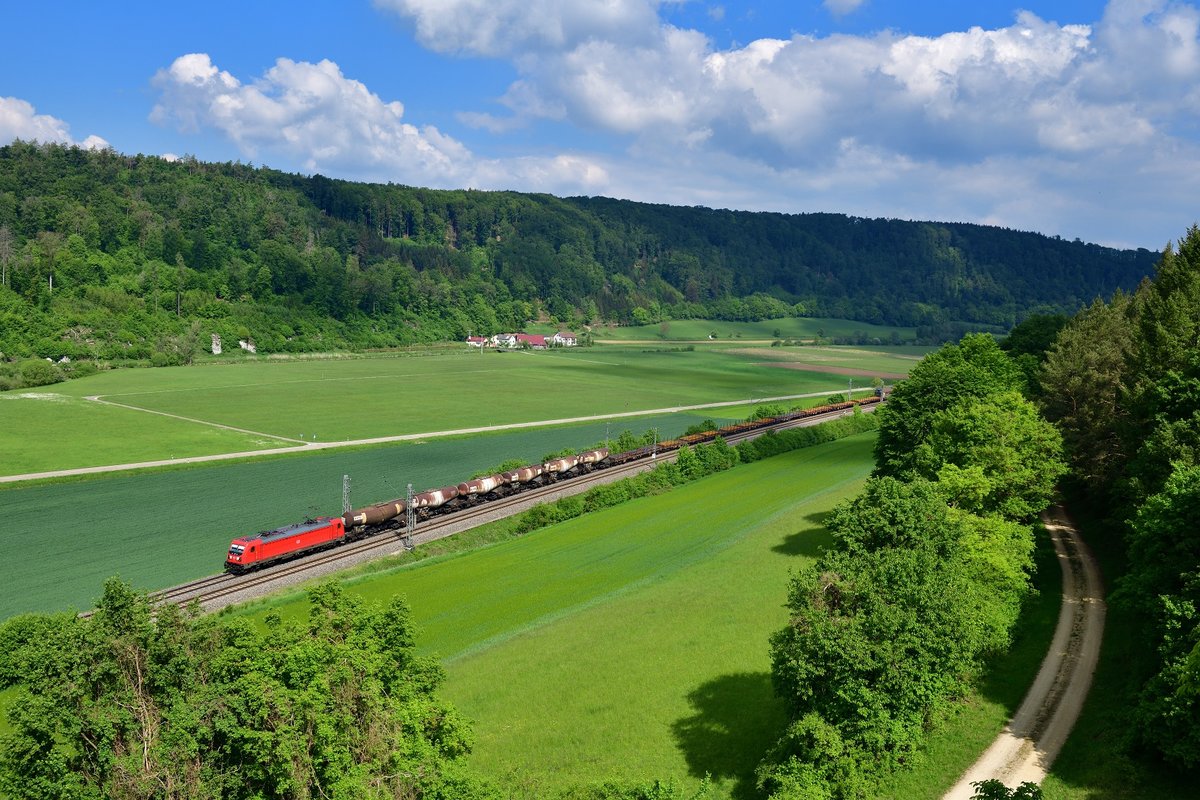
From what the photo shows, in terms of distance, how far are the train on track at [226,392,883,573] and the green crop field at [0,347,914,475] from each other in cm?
3611

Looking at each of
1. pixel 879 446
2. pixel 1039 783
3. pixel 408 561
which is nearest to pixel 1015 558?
pixel 1039 783

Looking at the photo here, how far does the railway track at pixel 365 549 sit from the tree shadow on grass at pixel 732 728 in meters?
24.5

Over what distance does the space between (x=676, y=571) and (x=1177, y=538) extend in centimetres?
3030

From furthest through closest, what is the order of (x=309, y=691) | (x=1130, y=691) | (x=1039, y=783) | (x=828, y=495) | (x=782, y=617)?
1. (x=828, y=495)
2. (x=782, y=617)
3. (x=1130, y=691)
4. (x=1039, y=783)
5. (x=309, y=691)

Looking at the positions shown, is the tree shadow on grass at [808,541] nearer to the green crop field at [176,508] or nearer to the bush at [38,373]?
the green crop field at [176,508]

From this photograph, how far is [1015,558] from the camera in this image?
4172 cm

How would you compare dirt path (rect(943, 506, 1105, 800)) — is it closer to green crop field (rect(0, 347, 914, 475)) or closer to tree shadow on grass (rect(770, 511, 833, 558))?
tree shadow on grass (rect(770, 511, 833, 558))

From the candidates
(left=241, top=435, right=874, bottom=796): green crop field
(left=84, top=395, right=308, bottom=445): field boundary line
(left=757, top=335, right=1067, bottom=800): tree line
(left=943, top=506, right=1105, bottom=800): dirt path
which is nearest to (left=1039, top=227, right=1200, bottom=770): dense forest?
(left=943, top=506, right=1105, bottom=800): dirt path

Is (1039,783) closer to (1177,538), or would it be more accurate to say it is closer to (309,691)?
(1177,538)

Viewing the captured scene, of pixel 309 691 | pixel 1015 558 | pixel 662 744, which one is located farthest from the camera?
pixel 1015 558

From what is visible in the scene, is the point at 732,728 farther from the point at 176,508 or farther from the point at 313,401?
the point at 313,401

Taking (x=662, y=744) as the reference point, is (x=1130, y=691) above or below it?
above

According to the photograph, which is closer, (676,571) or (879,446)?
(676,571)

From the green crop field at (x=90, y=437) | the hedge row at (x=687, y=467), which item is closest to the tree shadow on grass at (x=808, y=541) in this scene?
the hedge row at (x=687, y=467)
